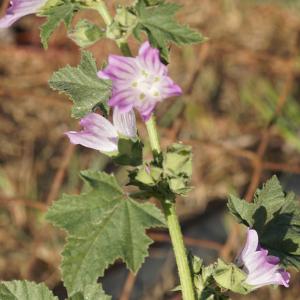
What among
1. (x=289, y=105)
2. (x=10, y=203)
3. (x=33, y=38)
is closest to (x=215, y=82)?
(x=289, y=105)

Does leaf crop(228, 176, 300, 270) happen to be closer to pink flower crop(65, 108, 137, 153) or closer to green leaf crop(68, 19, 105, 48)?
pink flower crop(65, 108, 137, 153)

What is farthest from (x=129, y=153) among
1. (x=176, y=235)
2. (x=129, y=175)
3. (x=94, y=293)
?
(x=94, y=293)

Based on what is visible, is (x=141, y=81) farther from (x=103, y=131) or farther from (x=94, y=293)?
(x=94, y=293)

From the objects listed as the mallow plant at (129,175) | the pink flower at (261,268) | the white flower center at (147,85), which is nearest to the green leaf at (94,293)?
the mallow plant at (129,175)

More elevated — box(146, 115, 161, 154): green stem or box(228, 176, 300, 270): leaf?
box(146, 115, 161, 154): green stem

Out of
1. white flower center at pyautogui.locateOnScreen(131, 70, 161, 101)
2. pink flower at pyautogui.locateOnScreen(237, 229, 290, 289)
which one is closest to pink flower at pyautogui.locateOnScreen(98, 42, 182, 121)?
white flower center at pyautogui.locateOnScreen(131, 70, 161, 101)

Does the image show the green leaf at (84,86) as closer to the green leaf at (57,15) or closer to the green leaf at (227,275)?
the green leaf at (57,15)

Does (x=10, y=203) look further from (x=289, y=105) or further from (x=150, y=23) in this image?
(x=150, y=23)
